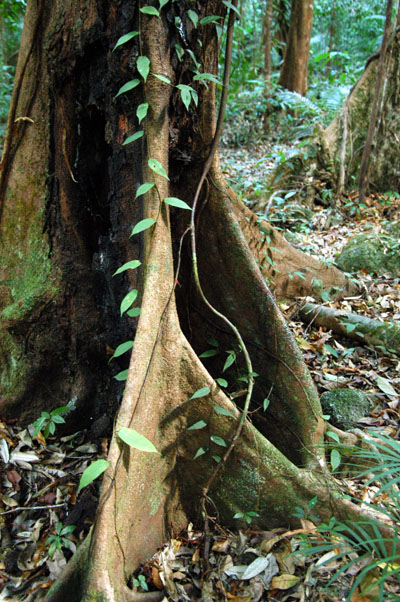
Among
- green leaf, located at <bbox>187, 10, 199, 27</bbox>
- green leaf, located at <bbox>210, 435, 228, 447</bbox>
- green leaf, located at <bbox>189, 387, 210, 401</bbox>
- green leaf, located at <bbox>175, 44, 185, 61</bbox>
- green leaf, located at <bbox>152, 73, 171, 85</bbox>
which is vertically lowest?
green leaf, located at <bbox>210, 435, 228, 447</bbox>

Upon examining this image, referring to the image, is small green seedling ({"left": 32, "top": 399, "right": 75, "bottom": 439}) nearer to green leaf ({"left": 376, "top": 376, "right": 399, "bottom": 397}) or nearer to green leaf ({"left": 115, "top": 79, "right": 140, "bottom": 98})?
green leaf ({"left": 115, "top": 79, "right": 140, "bottom": 98})

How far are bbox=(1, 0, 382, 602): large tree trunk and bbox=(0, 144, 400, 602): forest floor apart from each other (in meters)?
0.14

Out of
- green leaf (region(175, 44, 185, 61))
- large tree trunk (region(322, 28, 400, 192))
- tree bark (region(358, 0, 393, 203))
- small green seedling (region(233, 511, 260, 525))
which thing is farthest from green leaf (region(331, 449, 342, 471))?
large tree trunk (region(322, 28, 400, 192))

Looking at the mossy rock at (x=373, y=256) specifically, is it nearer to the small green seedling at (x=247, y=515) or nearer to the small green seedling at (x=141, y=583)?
the small green seedling at (x=247, y=515)

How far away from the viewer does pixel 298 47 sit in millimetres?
10336

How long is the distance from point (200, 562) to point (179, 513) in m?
0.25

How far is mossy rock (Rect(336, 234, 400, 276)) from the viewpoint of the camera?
4.97 meters

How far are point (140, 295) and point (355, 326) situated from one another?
2267 millimetres

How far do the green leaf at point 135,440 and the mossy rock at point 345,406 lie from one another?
1662 millimetres

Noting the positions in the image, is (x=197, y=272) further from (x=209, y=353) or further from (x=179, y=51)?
(x=179, y=51)

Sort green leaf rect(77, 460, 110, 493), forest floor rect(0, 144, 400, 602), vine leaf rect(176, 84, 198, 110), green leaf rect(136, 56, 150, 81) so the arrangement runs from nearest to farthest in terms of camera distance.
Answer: green leaf rect(77, 460, 110, 493)
forest floor rect(0, 144, 400, 602)
green leaf rect(136, 56, 150, 81)
vine leaf rect(176, 84, 198, 110)

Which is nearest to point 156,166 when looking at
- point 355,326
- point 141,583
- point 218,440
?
point 218,440

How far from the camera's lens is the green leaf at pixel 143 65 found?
2164 mm

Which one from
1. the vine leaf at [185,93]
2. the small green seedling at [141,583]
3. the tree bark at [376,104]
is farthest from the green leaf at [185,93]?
the tree bark at [376,104]
